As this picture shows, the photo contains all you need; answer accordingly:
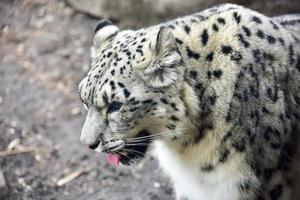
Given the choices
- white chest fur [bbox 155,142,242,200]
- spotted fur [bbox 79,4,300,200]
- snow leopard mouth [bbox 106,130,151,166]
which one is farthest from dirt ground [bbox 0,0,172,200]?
spotted fur [bbox 79,4,300,200]

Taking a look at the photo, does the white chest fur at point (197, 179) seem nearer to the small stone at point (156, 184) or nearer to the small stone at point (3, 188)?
the small stone at point (156, 184)

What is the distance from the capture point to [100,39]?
4145mm

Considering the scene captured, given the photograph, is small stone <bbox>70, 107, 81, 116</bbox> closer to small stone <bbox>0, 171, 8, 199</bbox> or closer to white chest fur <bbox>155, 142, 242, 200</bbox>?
small stone <bbox>0, 171, 8, 199</bbox>

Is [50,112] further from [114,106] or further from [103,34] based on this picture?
[114,106]

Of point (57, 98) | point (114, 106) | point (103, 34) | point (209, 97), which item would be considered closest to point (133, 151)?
point (114, 106)

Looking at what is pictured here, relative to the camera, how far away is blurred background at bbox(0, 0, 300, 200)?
5531mm

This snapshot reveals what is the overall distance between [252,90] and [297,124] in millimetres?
449

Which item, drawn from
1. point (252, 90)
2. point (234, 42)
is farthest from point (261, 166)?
point (234, 42)

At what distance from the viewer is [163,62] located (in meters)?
3.73

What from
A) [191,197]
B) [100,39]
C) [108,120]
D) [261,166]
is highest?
[100,39]

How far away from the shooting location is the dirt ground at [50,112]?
5523 millimetres

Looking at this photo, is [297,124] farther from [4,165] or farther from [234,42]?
[4,165]

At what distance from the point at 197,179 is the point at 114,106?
85 cm

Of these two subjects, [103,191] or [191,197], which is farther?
[103,191]
